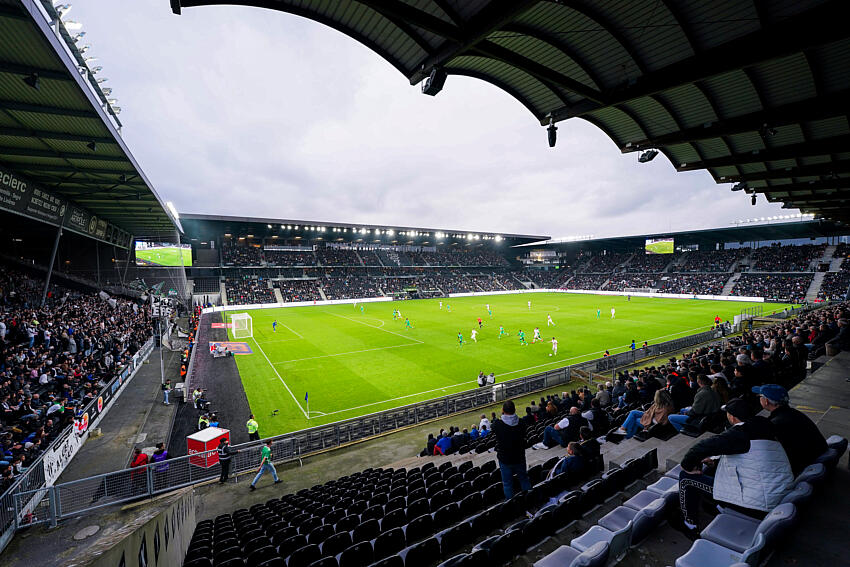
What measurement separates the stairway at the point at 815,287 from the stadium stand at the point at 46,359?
72316 millimetres

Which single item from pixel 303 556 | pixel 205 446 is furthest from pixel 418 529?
pixel 205 446

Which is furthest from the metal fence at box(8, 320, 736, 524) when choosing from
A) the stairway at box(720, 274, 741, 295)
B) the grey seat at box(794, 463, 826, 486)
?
the stairway at box(720, 274, 741, 295)

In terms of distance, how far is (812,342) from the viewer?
1430 centimetres

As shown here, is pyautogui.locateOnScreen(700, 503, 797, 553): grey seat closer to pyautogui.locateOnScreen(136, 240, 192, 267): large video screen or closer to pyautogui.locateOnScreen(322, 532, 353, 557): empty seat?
pyautogui.locateOnScreen(322, 532, 353, 557): empty seat

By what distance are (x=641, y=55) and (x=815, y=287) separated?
6559 centimetres

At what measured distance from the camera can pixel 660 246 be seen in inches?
2968

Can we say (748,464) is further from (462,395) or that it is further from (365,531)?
(462,395)

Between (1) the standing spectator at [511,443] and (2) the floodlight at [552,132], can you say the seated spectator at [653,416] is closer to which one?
(1) the standing spectator at [511,443]

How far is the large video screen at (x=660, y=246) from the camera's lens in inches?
2936

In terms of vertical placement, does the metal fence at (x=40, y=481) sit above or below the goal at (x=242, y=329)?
→ below

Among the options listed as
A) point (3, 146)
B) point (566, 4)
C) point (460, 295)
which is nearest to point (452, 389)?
point (566, 4)

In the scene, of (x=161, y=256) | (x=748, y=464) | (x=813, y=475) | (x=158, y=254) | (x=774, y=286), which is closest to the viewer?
(x=748, y=464)

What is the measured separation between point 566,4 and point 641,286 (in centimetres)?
7614

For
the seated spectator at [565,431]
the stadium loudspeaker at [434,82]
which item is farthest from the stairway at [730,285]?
the stadium loudspeaker at [434,82]
